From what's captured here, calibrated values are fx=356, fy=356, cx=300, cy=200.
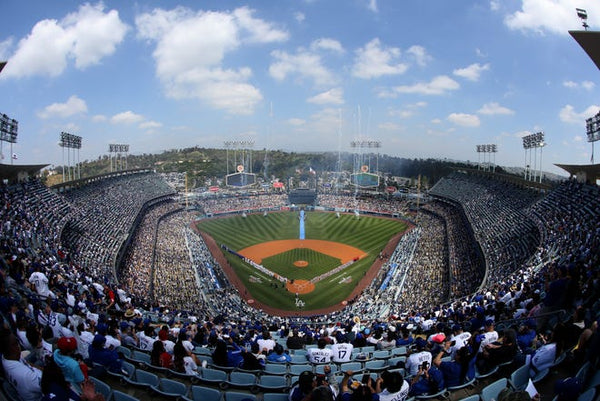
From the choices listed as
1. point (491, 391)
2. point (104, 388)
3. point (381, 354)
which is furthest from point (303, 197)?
point (491, 391)

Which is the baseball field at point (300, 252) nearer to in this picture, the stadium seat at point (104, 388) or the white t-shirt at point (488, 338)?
the white t-shirt at point (488, 338)

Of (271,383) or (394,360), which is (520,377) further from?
(271,383)

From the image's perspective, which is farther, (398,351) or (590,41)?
(590,41)

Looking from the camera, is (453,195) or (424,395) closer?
(424,395)

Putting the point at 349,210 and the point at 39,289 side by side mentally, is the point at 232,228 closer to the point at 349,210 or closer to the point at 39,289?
the point at 349,210

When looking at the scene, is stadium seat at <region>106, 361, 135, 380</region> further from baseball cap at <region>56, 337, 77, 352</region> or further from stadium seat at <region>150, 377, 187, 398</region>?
baseball cap at <region>56, 337, 77, 352</region>

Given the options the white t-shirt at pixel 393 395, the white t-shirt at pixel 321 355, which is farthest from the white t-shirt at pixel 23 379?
the white t-shirt at pixel 321 355

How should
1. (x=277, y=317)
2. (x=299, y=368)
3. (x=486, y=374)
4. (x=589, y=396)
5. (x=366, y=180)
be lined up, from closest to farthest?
1. (x=589, y=396)
2. (x=486, y=374)
3. (x=299, y=368)
4. (x=277, y=317)
5. (x=366, y=180)

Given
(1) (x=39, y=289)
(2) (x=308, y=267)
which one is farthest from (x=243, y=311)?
(1) (x=39, y=289)
